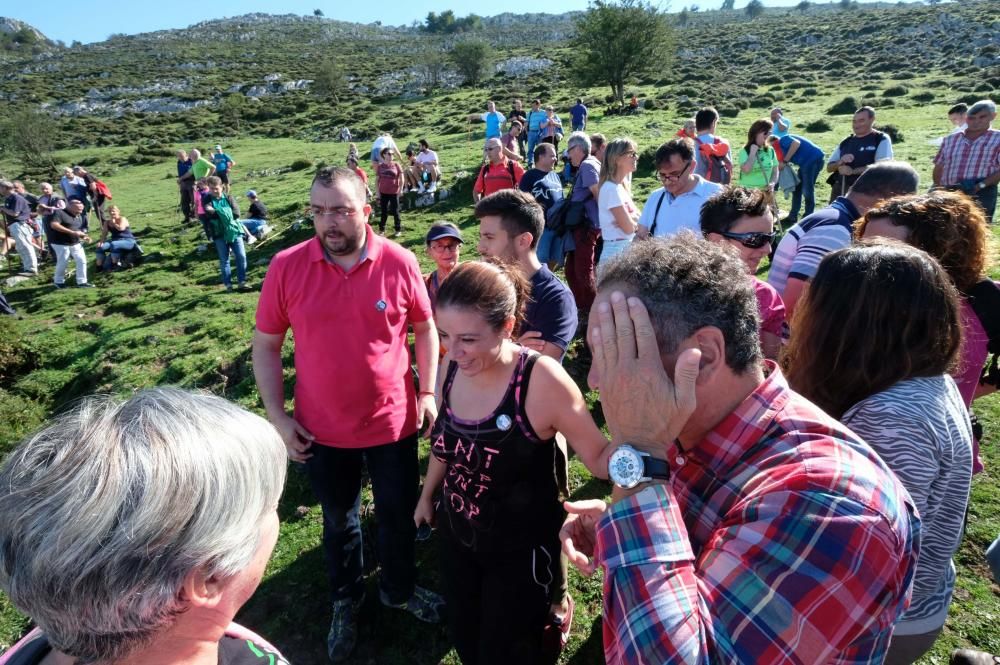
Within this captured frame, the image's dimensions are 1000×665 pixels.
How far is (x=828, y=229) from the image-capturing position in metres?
3.33

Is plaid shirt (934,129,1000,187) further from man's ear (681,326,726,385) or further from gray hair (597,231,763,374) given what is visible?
man's ear (681,326,726,385)

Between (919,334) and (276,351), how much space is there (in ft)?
9.66

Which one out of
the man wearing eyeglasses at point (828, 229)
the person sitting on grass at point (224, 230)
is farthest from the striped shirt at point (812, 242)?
the person sitting on grass at point (224, 230)

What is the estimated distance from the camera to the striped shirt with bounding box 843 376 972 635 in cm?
156

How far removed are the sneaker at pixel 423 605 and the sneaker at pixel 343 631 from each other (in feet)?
0.71

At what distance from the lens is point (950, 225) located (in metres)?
2.58

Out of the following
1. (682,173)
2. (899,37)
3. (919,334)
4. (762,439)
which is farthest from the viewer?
(899,37)

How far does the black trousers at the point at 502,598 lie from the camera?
2.32 metres

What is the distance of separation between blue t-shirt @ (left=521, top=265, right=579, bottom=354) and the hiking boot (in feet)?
8.02

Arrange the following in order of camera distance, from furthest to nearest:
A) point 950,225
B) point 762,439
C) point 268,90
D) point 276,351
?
1. point 268,90
2. point 276,351
3. point 950,225
4. point 762,439

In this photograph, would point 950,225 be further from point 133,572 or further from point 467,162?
point 467,162

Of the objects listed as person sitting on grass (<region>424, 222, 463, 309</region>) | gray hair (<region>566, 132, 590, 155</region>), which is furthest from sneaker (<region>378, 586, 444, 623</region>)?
gray hair (<region>566, 132, 590, 155</region>)

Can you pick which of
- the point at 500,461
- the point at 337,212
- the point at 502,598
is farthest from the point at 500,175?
the point at 502,598

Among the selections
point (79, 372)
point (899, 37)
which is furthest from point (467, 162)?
point (899, 37)
